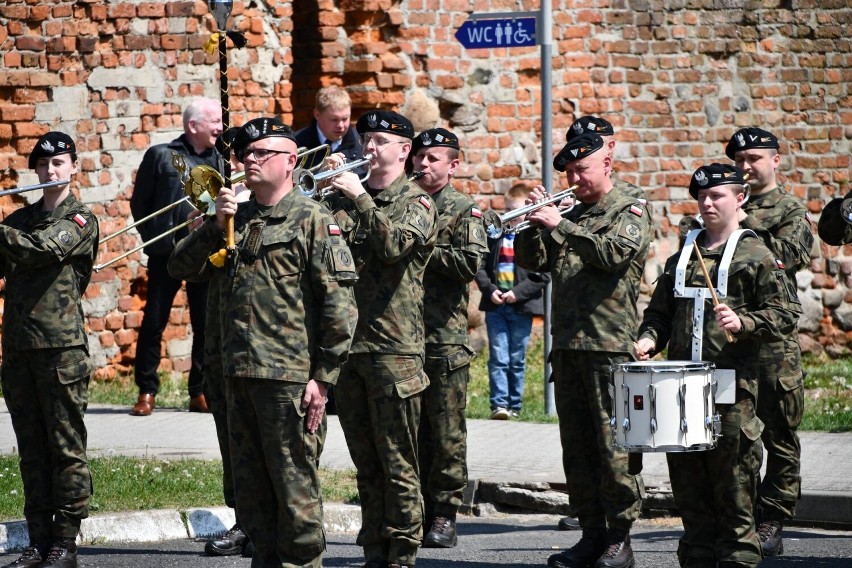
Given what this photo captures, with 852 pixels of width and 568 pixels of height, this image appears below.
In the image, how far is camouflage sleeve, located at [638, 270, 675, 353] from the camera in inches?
272

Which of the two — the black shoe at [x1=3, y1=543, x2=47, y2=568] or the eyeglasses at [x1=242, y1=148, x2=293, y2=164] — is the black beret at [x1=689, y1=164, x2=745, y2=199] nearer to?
the eyeglasses at [x1=242, y1=148, x2=293, y2=164]

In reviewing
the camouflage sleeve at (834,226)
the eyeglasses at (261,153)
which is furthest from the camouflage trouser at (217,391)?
the camouflage sleeve at (834,226)

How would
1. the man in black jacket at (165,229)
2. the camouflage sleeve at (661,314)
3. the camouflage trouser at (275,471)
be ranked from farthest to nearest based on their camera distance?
the man in black jacket at (165,229) < the camouflage sleeve at (661,314) < the camouflage trouser at (275,471)

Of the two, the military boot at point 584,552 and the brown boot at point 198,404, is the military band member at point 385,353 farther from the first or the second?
the brown boot at point 198,404

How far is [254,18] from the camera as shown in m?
13.3

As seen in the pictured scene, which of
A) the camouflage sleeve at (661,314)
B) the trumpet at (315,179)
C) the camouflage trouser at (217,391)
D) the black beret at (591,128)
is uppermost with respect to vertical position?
the black beret at (591,128)

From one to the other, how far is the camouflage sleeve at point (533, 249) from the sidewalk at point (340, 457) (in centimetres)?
176

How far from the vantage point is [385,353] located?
7.12m

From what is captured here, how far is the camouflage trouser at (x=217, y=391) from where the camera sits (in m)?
7.23

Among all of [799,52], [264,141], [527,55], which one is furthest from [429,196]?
[799,52]

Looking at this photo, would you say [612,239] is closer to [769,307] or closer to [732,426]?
[769,307]

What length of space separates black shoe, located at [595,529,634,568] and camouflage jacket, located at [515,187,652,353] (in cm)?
88

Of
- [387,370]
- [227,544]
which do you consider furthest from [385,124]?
[227,544]

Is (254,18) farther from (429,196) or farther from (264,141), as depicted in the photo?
(264,141)
